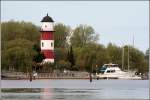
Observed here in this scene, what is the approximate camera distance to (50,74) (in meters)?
110

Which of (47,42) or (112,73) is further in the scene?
(112,73)

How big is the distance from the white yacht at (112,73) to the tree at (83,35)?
8749mm

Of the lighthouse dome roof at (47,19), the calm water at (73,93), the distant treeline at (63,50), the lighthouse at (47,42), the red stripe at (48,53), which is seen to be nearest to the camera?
the calm water at (73,93)

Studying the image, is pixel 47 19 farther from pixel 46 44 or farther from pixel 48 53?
pixel 48 53

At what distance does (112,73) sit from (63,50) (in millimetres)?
10261

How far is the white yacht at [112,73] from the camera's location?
4483 inches

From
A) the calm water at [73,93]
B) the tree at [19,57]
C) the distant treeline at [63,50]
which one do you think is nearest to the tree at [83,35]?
the distant treeline at [63,50]

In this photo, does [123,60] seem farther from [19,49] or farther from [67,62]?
[19,49]

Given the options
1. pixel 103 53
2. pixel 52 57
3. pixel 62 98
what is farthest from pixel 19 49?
pixel 62 98

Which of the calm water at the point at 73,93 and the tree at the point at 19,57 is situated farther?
the tree at the point at 19,57

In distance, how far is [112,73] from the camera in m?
118

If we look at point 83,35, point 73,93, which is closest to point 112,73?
point 83,35

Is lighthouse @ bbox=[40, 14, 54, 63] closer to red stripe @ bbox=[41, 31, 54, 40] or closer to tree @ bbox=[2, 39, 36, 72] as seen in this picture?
red stripe @ bbox=[41, 31, 54, 40]

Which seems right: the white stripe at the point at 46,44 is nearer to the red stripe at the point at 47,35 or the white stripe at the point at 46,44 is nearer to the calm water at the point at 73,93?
the red stripe at the point at 47,35
